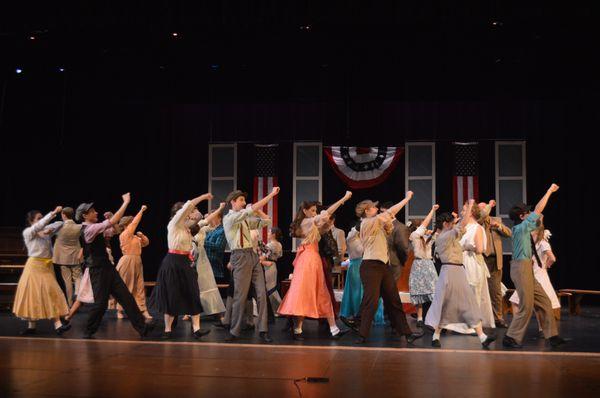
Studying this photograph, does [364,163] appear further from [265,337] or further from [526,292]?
[526,292]

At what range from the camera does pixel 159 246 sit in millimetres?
15180

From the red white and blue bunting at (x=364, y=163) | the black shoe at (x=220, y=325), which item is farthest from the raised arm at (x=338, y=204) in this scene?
the red white and blue bunting at (x=364, y=163)

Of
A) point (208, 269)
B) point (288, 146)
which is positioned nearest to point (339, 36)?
point (288, 146)

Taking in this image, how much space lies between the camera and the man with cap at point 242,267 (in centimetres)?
768

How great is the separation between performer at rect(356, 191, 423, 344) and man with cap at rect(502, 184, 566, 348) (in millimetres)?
1033

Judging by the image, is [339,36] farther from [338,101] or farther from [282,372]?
[282,372]

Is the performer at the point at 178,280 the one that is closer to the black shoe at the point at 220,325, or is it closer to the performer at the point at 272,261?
the black shoe at the point at 220,325

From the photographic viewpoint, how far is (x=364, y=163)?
14.3 m

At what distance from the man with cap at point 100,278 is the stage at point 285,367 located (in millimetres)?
208

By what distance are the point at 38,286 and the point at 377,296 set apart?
3.95m

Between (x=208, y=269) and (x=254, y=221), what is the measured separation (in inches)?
62.2

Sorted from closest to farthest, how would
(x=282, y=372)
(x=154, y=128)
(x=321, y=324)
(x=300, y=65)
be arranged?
(x=282, y=372)
(x=321, y=324)
(x=300, y=65)
(x=154, y=128)

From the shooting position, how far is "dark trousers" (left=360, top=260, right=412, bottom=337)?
7.50 m

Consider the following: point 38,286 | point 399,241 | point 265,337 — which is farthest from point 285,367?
point 38,286
